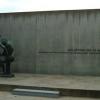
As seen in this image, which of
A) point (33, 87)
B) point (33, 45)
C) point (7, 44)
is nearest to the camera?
point (33, 87)

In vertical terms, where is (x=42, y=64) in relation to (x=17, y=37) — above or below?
below

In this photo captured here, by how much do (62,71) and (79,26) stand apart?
1.94 metres

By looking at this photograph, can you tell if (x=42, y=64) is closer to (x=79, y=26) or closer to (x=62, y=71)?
(x=62, y=71)

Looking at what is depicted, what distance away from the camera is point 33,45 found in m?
11.6

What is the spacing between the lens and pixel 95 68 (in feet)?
35.4

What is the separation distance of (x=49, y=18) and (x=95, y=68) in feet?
9.14

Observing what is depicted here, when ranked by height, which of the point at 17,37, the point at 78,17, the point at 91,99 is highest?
the point at 78,17

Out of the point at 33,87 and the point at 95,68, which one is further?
the point at 95,68

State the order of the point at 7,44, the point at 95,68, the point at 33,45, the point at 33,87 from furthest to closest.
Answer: the point at 33,45 < the point at 95,68 < the point at 7,44 < the point at 33,87

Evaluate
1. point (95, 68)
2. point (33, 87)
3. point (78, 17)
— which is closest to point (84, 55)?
point (95, 68)

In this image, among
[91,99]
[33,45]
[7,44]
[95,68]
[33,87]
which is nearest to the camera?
[91,99]

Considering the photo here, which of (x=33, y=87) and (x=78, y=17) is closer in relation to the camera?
(x=33, y=87)

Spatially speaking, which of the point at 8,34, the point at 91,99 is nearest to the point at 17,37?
the point at 8,34

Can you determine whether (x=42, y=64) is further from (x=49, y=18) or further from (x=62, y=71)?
(x=49, y=18)
